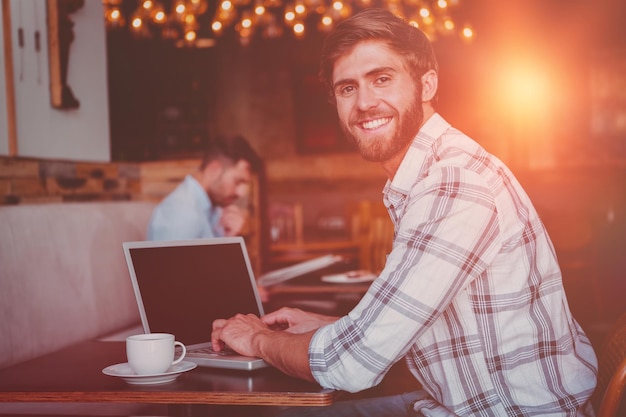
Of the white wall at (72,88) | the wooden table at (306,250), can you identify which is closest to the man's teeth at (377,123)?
the white wall at (72,88)

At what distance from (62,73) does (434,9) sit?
11.4 ft

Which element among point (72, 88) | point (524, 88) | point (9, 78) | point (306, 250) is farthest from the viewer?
point (524, 88)

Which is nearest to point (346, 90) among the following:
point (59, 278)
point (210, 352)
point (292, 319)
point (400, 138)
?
point (400, 138)

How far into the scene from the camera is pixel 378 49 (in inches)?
61.1

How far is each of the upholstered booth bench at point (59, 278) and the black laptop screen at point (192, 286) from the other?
723mm

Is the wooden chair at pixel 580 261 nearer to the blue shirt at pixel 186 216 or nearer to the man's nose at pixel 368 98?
the blue shirt at pixel 186 216

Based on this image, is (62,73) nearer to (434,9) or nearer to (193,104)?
(434,9)

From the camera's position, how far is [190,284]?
164 centimetres

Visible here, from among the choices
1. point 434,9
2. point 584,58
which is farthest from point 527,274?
point 584,58

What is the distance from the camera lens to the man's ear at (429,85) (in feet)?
5.38

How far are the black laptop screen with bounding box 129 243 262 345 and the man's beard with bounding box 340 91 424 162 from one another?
0.45m

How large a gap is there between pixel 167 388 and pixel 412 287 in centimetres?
49

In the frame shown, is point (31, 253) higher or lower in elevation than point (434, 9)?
lower

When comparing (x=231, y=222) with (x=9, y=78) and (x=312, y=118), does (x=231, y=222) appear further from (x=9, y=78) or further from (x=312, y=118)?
(x=312, y=118)
